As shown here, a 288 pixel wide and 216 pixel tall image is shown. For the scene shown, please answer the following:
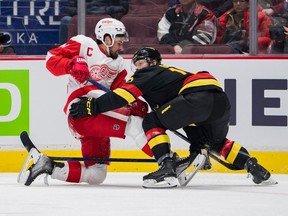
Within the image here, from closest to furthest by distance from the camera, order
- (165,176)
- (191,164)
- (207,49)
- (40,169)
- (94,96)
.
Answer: (165,176) < (191,164) < (40,169) < (94,96) < (207,49)

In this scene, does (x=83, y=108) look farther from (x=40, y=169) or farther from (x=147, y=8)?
(x=147, y=8)

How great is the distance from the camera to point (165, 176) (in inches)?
230

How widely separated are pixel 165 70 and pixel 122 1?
167cm

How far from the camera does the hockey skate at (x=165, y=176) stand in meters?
5.82

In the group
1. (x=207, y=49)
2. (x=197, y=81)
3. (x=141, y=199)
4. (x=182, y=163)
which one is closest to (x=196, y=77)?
(x=197, y=81)

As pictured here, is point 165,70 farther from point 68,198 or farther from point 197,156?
point 68,198

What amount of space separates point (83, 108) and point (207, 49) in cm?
164

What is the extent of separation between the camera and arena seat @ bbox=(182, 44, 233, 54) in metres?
7.41

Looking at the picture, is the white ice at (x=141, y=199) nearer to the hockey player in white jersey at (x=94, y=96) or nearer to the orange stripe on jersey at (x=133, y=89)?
the hockey player in white jersey at (x=94, y=96)

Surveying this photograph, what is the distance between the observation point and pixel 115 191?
18.8 feet

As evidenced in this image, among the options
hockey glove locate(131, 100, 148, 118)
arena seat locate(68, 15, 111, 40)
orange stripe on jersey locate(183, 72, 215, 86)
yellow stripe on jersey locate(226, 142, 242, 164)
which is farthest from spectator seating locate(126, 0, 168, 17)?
yellow stripe on jersey locate(226, 142, 242, 164)

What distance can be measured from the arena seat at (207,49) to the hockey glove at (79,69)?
146 cm

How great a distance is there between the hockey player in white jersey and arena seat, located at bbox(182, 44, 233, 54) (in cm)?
111

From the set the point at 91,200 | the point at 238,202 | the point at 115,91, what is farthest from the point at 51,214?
the point at 115,91
